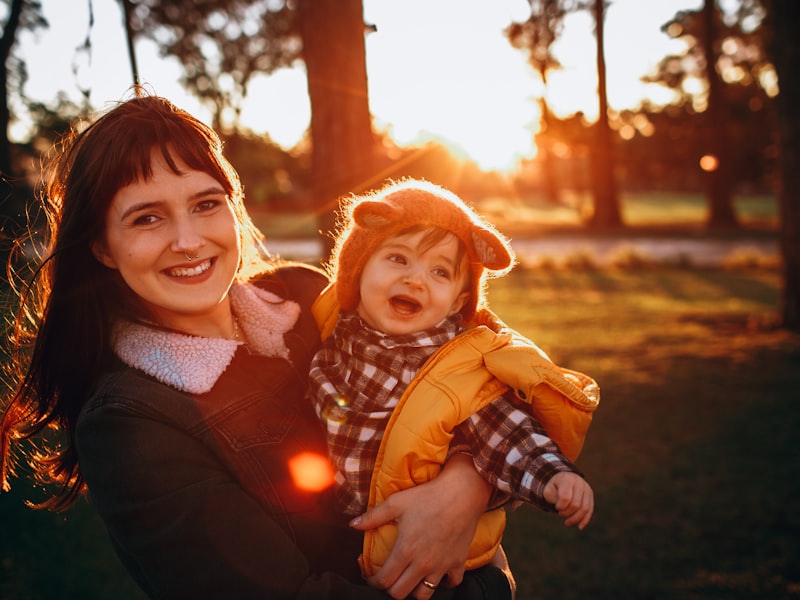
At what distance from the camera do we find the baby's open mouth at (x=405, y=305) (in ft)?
→ 6.78

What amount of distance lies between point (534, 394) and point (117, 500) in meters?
1.11

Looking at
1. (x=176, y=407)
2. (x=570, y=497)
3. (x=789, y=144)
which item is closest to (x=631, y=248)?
(x=789, y=144)

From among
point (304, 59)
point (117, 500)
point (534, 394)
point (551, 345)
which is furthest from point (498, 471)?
point (551, 345)

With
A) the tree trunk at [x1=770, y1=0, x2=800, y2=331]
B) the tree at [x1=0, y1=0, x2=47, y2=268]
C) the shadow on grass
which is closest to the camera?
the tree at [x1=0, y1=0, x2=47, y2=268]

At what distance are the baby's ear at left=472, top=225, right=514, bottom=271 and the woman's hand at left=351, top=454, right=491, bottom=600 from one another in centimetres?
69

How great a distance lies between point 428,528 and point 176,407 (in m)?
0.73

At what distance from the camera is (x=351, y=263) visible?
2.17 m

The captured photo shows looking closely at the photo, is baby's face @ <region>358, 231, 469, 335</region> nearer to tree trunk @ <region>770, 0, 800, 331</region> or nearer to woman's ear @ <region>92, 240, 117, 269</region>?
woman's ear @ <region>92, 240, 117, 269</region>

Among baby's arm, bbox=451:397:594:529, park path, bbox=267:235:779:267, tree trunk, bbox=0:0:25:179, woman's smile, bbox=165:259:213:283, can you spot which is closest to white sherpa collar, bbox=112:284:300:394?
woman's smile, bbox=165:259:213:283

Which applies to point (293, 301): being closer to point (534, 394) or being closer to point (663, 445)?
point (534, 394)

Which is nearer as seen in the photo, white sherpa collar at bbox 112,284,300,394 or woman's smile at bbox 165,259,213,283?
white sherpa collar at bbox 112,284,300,394

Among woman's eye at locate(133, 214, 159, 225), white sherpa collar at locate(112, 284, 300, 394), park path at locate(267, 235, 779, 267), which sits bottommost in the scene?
park path at locate(267, 235, 779, 267)

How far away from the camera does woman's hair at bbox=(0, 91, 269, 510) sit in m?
1.72

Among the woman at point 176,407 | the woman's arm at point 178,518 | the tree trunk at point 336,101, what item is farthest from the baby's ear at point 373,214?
the tree trunk at point 336,101
